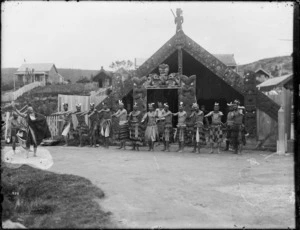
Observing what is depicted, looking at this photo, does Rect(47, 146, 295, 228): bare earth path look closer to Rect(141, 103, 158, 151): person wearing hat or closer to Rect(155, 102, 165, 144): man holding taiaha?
Rect(141, 103, 158, 151): person wearing hat

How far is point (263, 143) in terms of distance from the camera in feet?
44.8

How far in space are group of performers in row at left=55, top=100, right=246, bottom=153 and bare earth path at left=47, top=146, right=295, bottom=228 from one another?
146 centimetres

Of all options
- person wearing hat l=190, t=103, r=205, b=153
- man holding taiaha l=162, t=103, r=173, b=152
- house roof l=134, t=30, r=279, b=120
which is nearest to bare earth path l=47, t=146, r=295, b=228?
person wearing hat l=190, t=103, r=205, b=153

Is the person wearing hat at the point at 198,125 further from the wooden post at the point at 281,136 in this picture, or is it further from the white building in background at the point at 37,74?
the white building in background at the point at 37,74

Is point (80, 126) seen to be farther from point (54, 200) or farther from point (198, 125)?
point (54, 200)

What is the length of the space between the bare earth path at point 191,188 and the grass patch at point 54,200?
290mm

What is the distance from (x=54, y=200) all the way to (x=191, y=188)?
103 inches

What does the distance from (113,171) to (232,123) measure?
5.58 meters

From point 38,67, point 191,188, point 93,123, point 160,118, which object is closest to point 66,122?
point 93,123

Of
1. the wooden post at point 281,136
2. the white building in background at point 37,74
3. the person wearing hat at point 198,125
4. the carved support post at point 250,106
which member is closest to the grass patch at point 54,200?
the person wearing hat at point 198,125

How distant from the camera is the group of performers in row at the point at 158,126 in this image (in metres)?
12.6

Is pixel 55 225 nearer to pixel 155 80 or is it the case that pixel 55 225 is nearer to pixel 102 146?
pixel 102 146

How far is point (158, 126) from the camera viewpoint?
13.7 m

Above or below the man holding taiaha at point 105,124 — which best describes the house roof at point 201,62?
above
